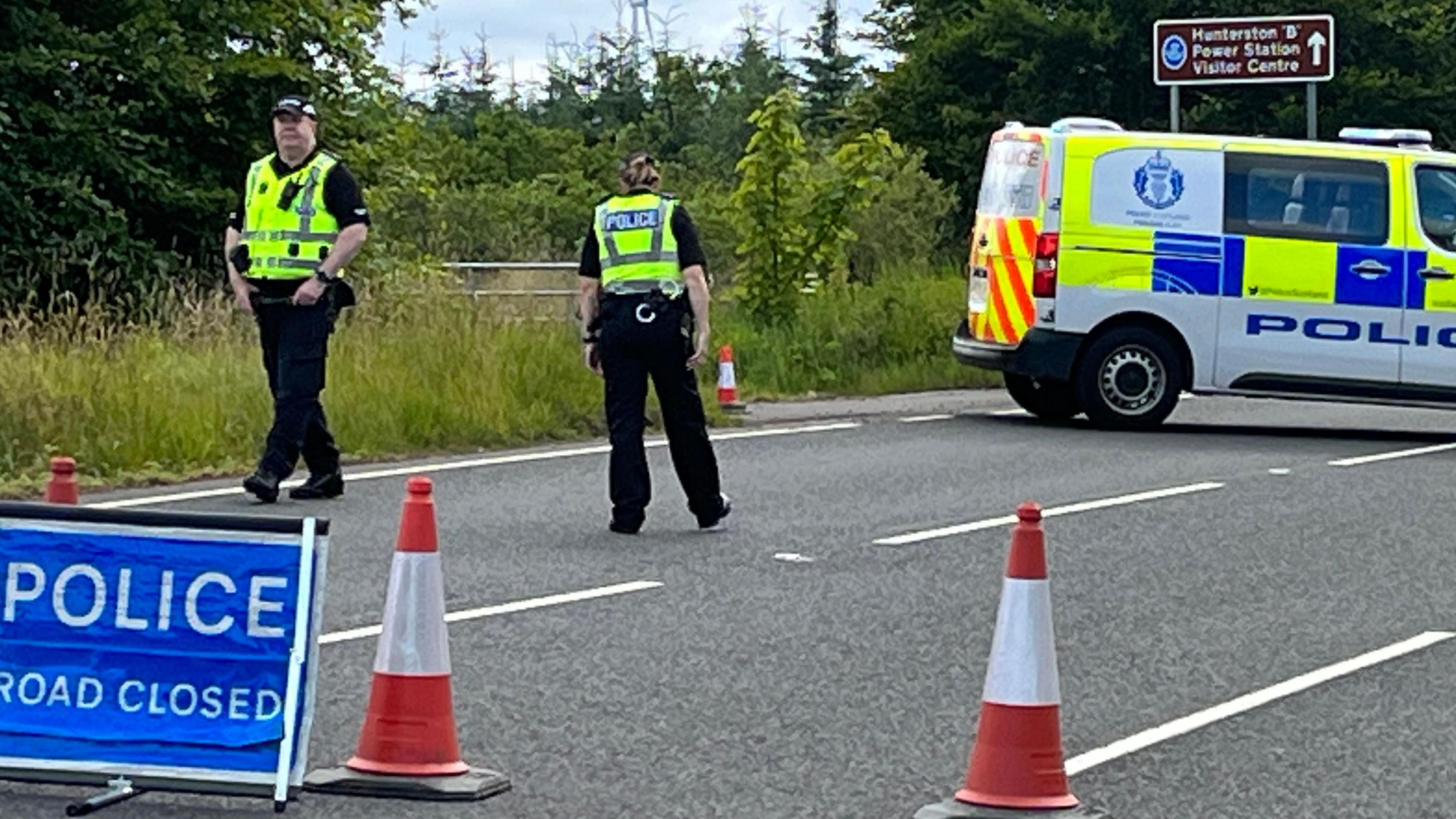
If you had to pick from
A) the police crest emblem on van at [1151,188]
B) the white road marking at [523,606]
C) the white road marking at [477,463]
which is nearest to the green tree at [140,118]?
the white road marking at [477,463]

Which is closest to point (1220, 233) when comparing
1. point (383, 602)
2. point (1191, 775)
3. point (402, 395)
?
point (402, 395)

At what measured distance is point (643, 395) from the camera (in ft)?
40.3

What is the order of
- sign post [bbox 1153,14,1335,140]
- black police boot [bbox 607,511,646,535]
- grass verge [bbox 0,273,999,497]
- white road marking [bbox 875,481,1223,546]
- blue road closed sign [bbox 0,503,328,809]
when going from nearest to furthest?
blue road closed sign [bbox 0,503,328,809]
black police boot [bbox 607,511,646,535]
white road marking [bbox 875,481,1223,546]
grass verge [bbox 0,273,999,497]
sign post [bbox 1153,14,1335,140]

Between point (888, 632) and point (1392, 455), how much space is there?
27.2ft

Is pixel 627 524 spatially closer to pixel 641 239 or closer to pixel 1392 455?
pixel 641 239

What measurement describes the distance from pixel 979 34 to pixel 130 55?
27560mm

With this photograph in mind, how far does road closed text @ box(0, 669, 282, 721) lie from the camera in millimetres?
6770

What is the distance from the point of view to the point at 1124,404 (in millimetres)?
19016

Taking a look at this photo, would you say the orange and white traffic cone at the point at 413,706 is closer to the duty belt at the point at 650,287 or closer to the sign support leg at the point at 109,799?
the sign support leg at the point at 109,799

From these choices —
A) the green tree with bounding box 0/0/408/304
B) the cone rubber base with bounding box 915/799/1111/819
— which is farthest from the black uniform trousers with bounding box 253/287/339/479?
the green tree with bounding box 0/0/408/304

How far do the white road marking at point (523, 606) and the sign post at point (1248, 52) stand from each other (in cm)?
1957

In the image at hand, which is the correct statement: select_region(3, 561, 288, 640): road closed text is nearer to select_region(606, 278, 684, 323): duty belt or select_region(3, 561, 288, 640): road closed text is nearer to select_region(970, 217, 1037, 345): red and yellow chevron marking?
select_region(606, 278, 684, 323): duty belt

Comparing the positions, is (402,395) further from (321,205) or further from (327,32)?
(327,32)

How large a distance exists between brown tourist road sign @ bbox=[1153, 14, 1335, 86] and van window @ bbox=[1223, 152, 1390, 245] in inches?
411
